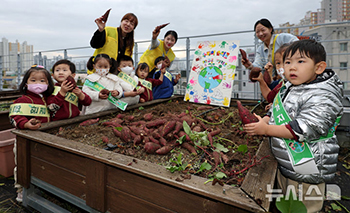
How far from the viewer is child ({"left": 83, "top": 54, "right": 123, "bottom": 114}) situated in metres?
2.43

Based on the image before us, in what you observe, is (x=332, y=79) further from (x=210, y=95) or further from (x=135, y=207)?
(x=210, y=95)

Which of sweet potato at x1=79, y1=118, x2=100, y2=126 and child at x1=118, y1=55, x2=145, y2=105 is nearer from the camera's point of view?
sweet potato at x1=79, y1=118, x2=100, y2=126

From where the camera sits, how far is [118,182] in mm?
1215

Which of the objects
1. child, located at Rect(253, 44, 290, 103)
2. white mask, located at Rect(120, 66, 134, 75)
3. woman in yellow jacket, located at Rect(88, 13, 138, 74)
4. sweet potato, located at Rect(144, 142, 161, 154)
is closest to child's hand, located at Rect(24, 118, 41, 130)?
sweet potato, located at Rect(144, 142, 161, 154)

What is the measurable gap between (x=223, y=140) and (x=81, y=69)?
21.7 feet

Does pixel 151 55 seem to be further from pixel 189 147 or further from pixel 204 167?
pixel 204 167

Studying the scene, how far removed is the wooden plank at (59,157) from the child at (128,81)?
129cm

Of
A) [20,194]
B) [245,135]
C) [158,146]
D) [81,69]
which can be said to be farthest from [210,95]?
[81,69]

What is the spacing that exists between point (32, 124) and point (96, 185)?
0.92m

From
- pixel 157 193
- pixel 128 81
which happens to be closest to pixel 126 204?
pixel 157 193

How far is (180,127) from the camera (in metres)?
1.65

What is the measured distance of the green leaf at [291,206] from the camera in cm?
92

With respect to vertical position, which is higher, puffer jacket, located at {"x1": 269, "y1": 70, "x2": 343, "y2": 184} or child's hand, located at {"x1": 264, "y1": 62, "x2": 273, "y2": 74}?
child's hand, located at {"x1": 264, "y1": 62, "x2": 273, "y2": 74}

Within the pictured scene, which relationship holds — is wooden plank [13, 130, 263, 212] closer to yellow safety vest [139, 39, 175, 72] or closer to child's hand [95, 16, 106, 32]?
→ child's hand [95, 16, 106, 32]
